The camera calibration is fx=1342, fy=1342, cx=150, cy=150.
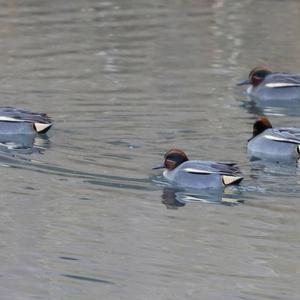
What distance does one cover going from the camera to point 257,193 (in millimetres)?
12742

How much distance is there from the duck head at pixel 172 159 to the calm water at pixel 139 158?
0.19 m

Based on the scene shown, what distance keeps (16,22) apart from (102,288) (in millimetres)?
13777

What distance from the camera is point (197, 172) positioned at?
1302 centimetres

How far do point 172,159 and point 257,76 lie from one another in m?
5.48

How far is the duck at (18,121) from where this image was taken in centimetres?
1546

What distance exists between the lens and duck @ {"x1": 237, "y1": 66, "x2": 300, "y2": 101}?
60.0ft

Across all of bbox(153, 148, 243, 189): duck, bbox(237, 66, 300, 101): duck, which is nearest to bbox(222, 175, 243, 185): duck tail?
bbox(153, 148, 243, 189): duck

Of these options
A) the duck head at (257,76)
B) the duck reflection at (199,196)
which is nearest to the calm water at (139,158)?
the duck reflection at (199,196)

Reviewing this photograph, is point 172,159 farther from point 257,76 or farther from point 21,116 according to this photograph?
point 257,76

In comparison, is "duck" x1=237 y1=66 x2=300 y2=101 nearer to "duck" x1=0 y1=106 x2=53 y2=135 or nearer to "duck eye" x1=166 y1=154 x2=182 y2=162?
"duck" x1=0 y1=106 x2=53 y2=135

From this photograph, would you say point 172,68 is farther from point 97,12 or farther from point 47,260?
point 47,260

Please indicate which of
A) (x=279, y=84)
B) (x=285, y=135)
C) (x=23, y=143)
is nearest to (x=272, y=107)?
(x=279, y=84)

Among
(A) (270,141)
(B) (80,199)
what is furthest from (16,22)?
(B) (80,199)

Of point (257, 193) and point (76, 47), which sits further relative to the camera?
point (76, 47)
